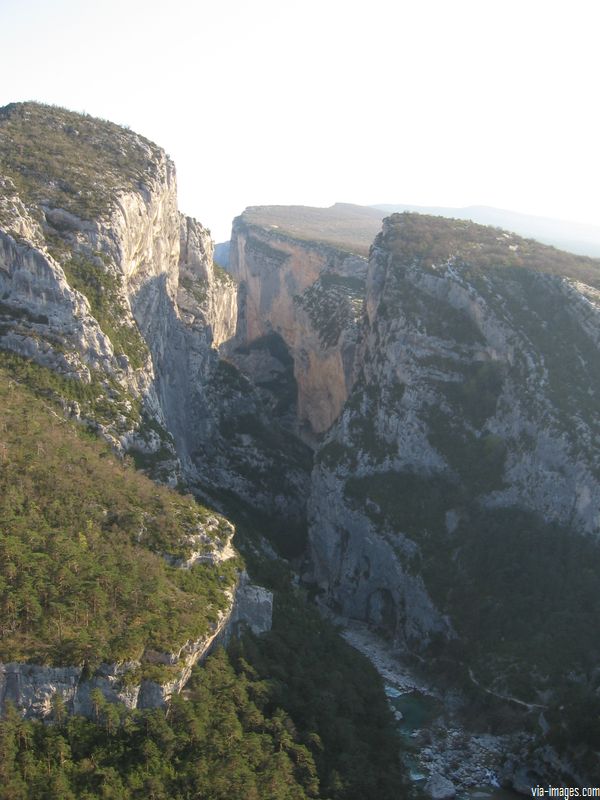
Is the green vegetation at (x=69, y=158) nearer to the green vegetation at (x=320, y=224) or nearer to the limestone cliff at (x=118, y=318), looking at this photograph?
the limestone cliff at (x=118, y=318)

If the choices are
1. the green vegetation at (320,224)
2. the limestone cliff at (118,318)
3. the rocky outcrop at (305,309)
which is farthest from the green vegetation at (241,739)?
the green vegetation at (320,224)

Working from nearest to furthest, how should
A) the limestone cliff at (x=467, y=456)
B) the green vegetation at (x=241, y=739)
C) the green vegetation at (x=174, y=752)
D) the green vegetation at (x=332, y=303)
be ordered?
the green vegetation at (x=174, y=752)
the green vegetation at (x=241, y=739)
the limestone cliff at (x=467, y=456)
the green vegetation at (x=332, y=303)

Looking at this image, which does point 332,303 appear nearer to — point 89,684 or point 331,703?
point 331,703

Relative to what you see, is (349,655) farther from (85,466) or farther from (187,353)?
(187,353)

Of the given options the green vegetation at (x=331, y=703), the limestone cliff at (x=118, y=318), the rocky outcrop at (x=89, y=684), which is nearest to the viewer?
the rocky outcrop at (x=89, y=684)

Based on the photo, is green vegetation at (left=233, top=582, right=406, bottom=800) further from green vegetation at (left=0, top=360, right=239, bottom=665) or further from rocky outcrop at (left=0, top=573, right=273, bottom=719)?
rocky outcrop at (left=0, top=573, right=273, bottom=719)

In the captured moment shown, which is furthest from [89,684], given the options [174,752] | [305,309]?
[305,309]
